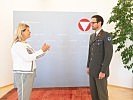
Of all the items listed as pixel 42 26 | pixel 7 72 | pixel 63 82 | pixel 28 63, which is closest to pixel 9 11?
pixel 42 26

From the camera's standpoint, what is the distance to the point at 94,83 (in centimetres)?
293

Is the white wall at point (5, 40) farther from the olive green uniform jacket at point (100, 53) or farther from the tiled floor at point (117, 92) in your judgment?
the olive green uniform jacket at point (100, 53)

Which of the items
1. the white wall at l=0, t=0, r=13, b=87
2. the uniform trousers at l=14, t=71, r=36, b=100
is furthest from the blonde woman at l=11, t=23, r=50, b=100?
the white wall at l=0, t=0, r=13, b=87

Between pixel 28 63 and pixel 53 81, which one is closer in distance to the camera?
pixel 28 63

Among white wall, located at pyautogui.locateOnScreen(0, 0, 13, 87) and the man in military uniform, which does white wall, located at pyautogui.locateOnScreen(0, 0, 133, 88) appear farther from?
the man in military uniform

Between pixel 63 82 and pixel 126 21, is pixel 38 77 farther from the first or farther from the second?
pixel 126 21

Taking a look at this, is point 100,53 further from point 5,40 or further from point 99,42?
point 5,40

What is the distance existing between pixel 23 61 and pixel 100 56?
3.67 feet

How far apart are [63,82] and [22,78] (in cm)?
245

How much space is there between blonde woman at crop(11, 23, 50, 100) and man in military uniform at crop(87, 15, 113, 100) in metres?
0.86

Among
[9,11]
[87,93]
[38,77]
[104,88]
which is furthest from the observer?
[9,11]

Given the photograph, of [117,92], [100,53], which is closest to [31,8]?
[117,92]

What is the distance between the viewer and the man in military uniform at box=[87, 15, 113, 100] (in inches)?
106

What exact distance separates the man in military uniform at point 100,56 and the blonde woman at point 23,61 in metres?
0.86
